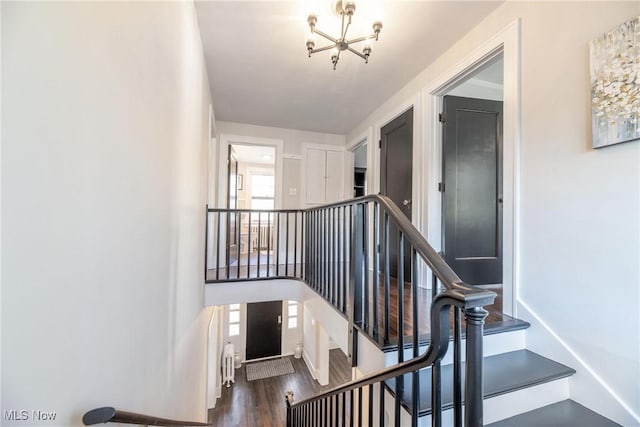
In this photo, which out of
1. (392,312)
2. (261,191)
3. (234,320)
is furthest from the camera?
(261,191)

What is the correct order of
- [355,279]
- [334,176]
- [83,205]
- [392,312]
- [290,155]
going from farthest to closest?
[334,176], [290,155], [392,312], [355,279], [83,205]

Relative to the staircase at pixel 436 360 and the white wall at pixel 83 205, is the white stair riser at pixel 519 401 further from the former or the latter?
the white wall at pixel 83 205

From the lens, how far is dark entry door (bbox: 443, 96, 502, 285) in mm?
2703

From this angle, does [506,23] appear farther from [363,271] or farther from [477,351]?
[477,351]

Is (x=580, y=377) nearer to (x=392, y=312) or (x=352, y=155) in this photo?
(x=392, y=312)

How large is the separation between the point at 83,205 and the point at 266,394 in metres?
5.83

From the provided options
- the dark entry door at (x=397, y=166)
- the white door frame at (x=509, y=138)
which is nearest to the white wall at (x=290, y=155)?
the dark entry door at (x=397, y=166)

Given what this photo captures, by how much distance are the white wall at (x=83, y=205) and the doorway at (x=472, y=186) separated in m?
2.49

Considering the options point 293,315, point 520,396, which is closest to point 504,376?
point 520,396

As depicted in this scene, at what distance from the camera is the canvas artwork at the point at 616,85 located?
1.23 m

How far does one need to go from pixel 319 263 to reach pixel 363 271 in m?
0.98

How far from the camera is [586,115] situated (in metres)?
1.45

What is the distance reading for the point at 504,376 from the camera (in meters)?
1.41

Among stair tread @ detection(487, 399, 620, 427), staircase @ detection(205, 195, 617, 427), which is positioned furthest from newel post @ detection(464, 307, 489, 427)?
stair tread @ detection(487, 399, 620, 427)
